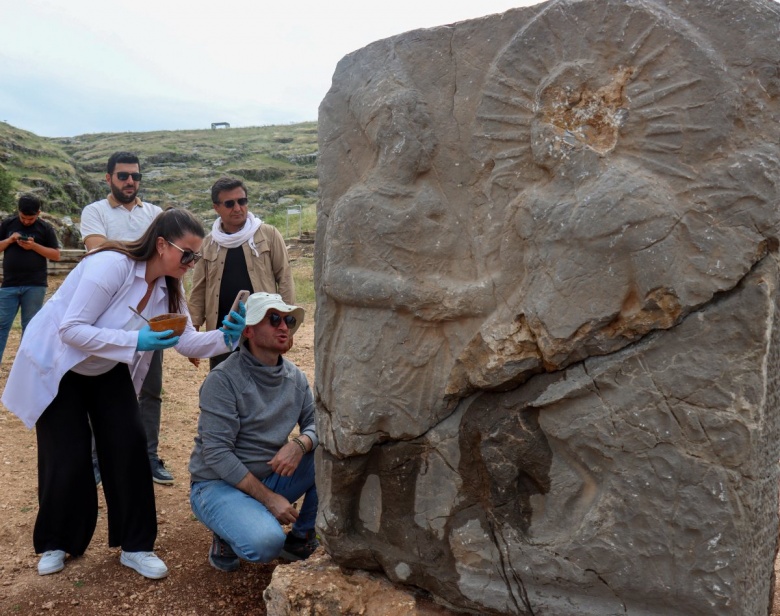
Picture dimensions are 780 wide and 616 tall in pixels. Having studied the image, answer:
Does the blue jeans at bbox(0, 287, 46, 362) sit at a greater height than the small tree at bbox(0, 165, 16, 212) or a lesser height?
lesser

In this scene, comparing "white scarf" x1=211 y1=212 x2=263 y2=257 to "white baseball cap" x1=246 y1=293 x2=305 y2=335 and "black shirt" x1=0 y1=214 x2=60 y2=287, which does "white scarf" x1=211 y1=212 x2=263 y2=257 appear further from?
"black shirt" x1=0 y1=214 x2=60 y2=287

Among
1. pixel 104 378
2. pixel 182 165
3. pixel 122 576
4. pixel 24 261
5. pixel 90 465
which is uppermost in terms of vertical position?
pixel 182 165

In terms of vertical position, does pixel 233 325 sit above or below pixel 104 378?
above

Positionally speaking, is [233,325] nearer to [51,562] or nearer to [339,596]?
[339,596]

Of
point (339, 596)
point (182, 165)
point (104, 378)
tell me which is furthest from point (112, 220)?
point (182, 165)

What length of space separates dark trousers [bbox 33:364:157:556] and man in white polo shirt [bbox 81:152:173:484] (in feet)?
2.14

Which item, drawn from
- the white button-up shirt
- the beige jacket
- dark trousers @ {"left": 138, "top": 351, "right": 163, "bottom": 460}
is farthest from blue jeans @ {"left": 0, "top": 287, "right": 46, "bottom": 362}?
the white button-up shirt

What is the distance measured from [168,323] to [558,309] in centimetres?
183

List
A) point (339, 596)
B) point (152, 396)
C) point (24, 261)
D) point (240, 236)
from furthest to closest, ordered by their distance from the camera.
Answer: point (24, 261)
point (152, 396)
point (240, 236)
point (339, 596)

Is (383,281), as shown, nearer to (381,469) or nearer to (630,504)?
(381,469)

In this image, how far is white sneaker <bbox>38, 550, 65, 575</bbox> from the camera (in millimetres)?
3822

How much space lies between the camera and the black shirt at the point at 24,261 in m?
6.84

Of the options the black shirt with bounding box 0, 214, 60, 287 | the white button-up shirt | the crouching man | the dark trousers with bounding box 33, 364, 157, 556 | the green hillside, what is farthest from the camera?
the green hillside

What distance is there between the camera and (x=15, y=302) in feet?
22.8
